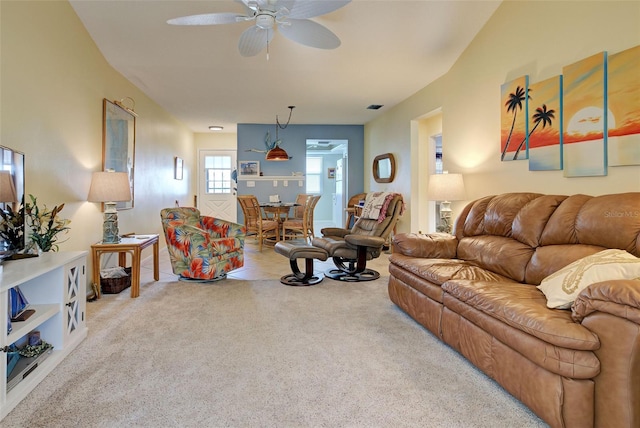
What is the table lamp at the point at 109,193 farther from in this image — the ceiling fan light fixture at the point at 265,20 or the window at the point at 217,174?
the window at the point at 217,174

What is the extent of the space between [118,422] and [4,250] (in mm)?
1258

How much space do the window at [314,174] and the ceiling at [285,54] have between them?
189 inches

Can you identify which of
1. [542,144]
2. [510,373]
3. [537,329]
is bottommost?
[510,373]

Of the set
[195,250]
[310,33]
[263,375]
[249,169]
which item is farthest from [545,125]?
[249,169]

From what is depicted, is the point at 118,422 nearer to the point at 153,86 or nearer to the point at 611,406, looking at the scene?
the point at 611,406

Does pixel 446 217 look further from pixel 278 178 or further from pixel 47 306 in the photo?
pixel 278 178

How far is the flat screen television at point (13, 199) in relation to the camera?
2062mm

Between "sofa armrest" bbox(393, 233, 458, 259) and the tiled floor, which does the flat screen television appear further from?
"sofa armrest" bbox(393, 233, 458, 259)

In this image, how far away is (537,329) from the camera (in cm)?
151

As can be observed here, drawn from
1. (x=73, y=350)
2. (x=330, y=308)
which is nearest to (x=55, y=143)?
(x=73, y=350)

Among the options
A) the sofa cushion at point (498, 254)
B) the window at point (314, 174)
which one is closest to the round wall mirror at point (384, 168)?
the sofa cushion at point (498, 254)

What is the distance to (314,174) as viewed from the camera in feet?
35.8

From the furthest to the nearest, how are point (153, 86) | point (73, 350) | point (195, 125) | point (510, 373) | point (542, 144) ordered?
point (195, 125) < point (153, 86) < point (542, 144) < point (73, 350) < point (510, 373)

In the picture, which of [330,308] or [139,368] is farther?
[330,308]
